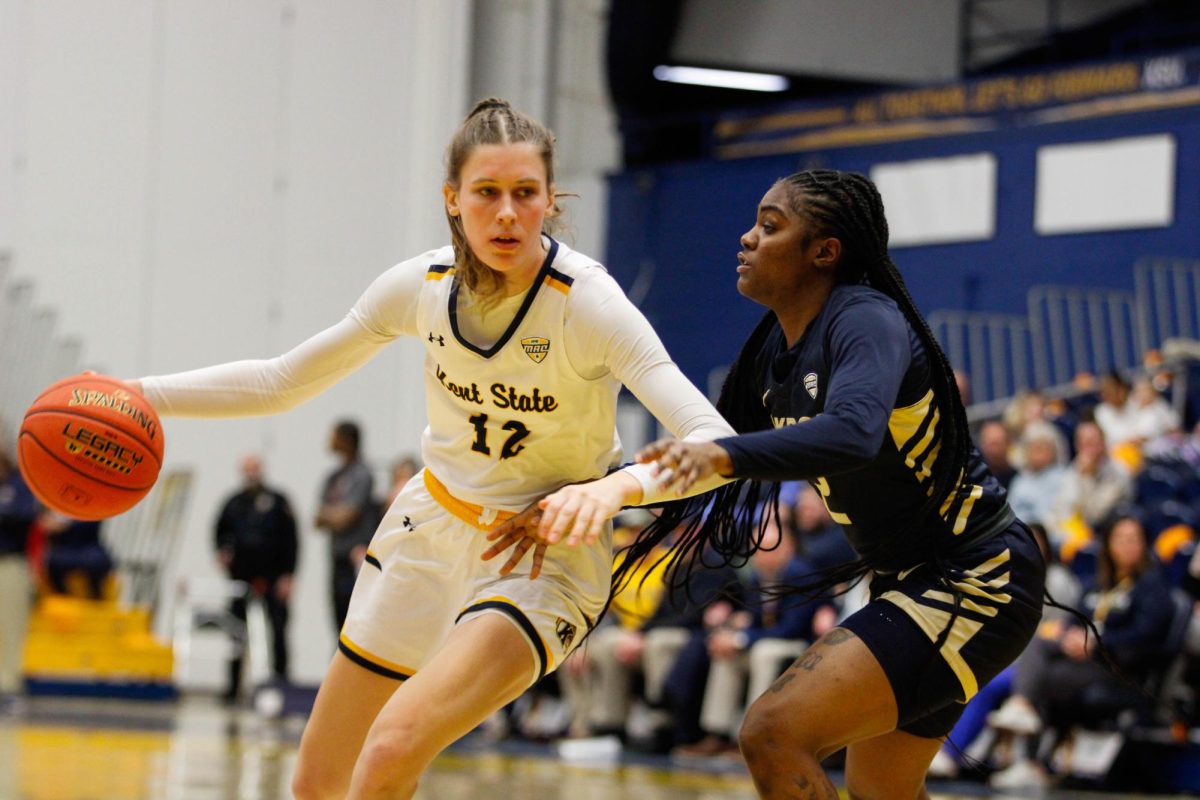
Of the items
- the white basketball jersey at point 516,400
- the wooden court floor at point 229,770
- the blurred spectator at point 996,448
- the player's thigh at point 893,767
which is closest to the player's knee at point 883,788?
the player's thigh at point 893,767

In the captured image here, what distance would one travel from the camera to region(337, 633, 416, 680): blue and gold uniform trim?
13.4 feet

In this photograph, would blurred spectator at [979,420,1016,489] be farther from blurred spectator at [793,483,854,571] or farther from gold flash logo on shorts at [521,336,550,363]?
gold flash logo on shorts at [521,336,550,363]

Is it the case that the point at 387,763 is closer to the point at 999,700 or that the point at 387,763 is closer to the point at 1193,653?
the point at 1193,653

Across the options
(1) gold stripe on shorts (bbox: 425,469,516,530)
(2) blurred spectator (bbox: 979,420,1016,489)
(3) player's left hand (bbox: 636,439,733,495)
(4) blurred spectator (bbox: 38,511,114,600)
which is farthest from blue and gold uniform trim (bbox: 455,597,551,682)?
(4) blurred spectator (bbox: 38,511,114,600)

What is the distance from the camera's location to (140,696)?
45.4 ft

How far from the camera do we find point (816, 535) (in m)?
9.96

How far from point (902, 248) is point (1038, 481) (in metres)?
6.58

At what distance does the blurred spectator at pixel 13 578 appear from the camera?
12.0m

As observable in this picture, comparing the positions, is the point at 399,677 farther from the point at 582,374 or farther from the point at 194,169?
the point at 194,169

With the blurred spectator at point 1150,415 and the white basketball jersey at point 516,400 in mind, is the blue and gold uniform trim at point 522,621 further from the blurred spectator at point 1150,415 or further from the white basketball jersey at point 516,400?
the blurred spectator at point 1150,415

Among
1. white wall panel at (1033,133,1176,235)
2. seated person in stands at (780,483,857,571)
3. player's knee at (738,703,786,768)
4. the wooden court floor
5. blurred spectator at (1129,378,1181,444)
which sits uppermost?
white wall panel at (1033,133,1176,235)

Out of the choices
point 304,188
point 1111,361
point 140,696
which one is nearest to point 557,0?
point 304,188

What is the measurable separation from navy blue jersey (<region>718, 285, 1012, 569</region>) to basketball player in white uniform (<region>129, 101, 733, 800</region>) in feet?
0.97

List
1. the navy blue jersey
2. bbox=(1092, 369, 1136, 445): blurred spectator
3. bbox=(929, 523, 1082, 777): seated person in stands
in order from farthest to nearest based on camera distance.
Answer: bbox=(1092, 369, 1136, 445): blurred spectator, bbox=(929, 523, 1082, 777): seated person in stands, the navy blue jersey
